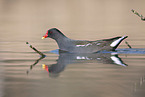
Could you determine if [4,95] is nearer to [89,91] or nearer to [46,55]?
[89,91]

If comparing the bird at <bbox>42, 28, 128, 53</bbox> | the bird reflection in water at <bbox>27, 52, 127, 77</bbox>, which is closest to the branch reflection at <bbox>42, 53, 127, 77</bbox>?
the bird reflection in water at <bbox>27, 52, 127, 77</bbox>

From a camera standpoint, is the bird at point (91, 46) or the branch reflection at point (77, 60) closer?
the branch reflection at point (77, 60)

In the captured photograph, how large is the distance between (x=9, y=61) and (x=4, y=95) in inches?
180

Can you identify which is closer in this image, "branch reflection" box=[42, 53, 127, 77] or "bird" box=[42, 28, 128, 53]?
"branch reflection" box=[42, 53, 127, 77]

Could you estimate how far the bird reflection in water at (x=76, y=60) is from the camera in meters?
10.3

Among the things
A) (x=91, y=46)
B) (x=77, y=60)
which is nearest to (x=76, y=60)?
(x=77, y=60)

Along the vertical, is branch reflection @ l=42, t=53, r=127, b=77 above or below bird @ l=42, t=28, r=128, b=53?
below

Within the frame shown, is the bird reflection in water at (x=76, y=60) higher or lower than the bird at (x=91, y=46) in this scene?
lower

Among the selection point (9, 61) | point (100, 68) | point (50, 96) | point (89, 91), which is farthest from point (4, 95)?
point (9, 61)

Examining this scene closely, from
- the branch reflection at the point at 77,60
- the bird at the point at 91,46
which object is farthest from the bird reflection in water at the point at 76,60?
the bird at the point at 91,46

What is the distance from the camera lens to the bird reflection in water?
33.9 feet

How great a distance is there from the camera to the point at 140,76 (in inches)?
363

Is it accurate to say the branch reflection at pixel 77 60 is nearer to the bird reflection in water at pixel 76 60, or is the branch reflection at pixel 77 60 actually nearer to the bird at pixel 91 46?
the bird reflection in water at pixel 76 60

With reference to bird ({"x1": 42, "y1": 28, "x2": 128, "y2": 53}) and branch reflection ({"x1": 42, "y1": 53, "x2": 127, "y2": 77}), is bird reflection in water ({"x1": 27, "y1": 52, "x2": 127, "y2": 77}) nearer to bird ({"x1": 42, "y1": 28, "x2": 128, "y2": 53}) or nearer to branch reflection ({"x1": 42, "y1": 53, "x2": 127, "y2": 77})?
branch reflection ({"x1": 42, "y1": 53, "x2": 127, "y2": 77})
